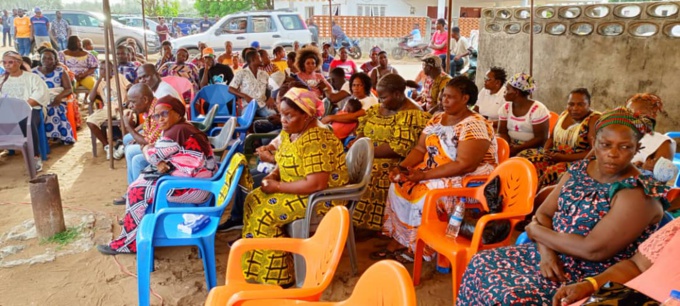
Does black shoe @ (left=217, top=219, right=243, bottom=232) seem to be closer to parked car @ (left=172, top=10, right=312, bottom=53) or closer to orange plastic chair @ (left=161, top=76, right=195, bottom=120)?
orange plastic chair @ (left=161, top=76, right=195, bottom=120)

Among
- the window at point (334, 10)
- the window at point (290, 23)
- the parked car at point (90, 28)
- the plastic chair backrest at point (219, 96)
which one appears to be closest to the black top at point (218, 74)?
the plastic chair backrest at point (219, 96)

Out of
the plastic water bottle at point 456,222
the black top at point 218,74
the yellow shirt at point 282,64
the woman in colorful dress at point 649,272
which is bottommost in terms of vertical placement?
the plastic water bottle at point 456,222

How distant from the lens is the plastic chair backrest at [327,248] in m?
1.90

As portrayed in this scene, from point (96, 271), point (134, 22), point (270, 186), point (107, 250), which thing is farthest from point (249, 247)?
point (134, 22)

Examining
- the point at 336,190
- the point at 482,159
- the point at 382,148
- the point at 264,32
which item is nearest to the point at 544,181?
the point at 482,159

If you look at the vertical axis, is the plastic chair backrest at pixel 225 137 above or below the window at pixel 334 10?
below

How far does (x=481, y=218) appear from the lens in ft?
8.75

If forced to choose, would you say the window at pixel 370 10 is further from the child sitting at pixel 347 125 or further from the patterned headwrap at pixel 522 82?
the patterned headwrap at pixel 522 82

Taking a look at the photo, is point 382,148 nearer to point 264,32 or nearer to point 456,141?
point 456,141

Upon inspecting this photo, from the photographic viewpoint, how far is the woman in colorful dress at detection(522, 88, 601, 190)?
3848 millimetres

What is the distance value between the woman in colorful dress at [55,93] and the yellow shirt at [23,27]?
9.12m

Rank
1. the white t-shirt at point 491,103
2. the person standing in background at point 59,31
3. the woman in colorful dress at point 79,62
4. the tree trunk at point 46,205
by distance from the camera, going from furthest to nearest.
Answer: the person standing in background at point 59,31 → the woman in colorful dress at point 79,62 → the white t-shirt at point 491,103 → the tree trunk at point 46,205

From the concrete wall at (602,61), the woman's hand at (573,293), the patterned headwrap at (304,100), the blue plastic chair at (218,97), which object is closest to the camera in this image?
the woman's hand at (573,293)

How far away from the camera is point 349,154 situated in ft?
11.3
